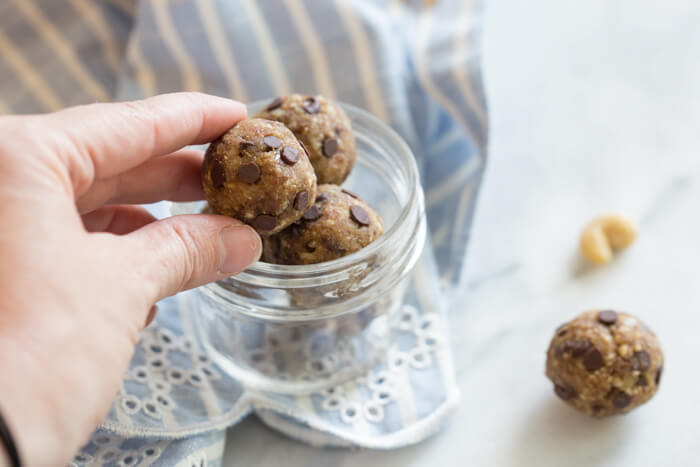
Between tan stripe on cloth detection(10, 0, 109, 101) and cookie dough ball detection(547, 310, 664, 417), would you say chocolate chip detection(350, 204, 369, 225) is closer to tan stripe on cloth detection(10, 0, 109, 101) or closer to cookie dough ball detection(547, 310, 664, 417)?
cookie dough ball detection(547, 310, 664, 417)

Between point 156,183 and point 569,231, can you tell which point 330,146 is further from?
point 569,231

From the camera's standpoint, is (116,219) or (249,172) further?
(116,219)

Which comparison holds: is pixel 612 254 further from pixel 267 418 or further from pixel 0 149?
pixel 0 149

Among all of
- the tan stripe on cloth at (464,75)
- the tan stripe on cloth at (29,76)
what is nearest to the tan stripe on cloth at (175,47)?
the tan stripe on cloth at (29,76)

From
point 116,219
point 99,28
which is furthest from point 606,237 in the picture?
point 99,28

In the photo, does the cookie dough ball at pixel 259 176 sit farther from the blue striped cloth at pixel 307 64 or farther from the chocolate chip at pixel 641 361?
the chocolate chip at pixel 641 361

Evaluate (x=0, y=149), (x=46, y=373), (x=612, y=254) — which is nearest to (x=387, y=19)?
(x=612, y=254)

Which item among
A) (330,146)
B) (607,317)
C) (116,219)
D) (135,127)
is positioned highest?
(135,127)
